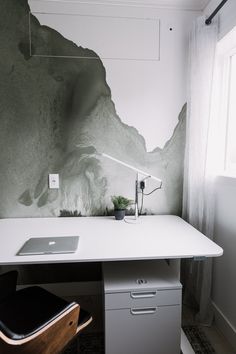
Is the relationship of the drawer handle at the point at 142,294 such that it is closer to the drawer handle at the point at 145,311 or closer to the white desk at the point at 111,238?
the drawer handle at the point at 145,311

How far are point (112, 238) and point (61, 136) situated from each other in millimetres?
892

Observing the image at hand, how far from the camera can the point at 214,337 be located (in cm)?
161

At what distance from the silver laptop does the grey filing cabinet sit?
11.0 inches

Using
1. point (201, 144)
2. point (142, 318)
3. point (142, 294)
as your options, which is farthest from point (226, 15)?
point (142, 318)

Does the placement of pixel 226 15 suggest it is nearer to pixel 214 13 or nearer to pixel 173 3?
pixel 214 13

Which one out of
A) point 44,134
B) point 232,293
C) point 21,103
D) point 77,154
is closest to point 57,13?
point 21,103

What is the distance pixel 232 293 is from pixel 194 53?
1659mm

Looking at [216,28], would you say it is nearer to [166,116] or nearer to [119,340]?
[166,116]

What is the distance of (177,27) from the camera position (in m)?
1.82

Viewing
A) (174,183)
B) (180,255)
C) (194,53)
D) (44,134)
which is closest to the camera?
(180,255)

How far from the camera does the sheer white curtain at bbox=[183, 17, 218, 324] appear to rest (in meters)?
1.64

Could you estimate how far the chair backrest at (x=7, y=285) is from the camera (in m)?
1.31

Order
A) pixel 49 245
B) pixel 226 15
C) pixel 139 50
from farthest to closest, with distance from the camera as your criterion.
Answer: pixel 139 50 < pixel 226 15 < pixel 49 245

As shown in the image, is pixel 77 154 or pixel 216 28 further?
pixel 77 154
